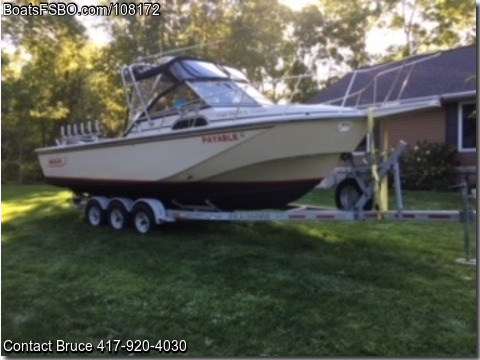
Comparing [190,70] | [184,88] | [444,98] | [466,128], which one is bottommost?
[466,128]

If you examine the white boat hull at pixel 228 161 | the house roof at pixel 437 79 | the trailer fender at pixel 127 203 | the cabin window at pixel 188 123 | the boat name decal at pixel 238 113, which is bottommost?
the trailer fender at pixel 127 203

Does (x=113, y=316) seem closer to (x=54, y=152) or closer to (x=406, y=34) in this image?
(x=54, y=152)

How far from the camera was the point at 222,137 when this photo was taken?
596 cm

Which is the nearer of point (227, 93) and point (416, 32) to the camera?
point (227, 93)

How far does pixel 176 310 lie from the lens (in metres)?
3.89

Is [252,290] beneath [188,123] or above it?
beneath

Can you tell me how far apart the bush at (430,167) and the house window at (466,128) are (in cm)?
33

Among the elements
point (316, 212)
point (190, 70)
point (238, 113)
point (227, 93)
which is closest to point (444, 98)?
point (227, 93)

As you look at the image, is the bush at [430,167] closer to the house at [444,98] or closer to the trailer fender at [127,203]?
the house at [444,98]

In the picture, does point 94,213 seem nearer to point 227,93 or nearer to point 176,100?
point 176,100

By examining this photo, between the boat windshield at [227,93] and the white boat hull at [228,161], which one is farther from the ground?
the boat windshield at [227,93]

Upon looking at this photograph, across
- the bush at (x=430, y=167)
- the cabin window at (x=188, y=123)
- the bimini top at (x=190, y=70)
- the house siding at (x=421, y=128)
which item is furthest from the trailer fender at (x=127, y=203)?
the house siding at (x=421, y=128)

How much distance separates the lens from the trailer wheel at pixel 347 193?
591 centimetres

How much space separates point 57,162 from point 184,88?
2.98 metres
